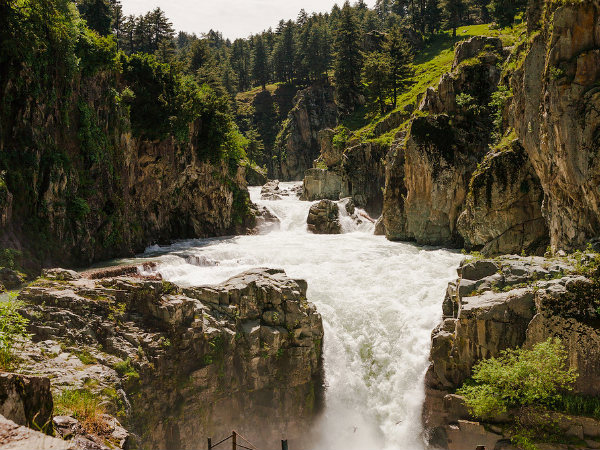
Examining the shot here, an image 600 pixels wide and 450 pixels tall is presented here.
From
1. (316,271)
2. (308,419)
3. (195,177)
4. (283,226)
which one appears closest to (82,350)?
(308,419)

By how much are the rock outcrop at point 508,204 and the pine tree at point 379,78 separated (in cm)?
3264

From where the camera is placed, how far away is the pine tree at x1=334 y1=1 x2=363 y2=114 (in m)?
61.1

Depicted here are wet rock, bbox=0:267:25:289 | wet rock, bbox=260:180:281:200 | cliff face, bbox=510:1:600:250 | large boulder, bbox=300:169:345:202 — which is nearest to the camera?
cliff face, bbox=510:1:600:250

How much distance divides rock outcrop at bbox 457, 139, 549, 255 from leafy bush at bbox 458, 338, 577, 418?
10767 mm

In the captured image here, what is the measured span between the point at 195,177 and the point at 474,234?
23107 millimetres

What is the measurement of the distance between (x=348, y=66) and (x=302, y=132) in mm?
16113

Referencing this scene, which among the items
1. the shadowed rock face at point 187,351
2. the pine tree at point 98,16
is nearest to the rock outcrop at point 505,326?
the shadowed rock face at point 187,351

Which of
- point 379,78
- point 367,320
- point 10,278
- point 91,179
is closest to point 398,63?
point 379,78

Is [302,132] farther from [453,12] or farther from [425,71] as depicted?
[453,12]

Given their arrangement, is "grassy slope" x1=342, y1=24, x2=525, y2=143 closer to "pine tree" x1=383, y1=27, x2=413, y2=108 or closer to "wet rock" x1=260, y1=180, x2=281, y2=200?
"pine tree" x1=383, y1=27, x2=413, y2=108

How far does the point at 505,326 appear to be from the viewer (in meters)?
12.8

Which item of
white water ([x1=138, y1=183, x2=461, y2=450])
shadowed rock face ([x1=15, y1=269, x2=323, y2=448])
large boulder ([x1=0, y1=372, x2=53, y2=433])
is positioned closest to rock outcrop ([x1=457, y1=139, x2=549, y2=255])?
white water ([x1=138, y1=183, x2=461, y2=450])

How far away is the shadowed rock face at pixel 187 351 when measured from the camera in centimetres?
1123

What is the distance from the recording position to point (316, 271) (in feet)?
74.9
